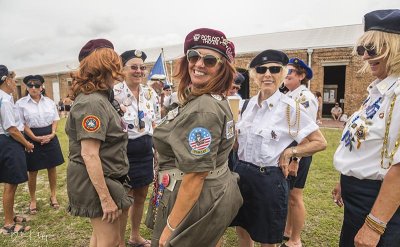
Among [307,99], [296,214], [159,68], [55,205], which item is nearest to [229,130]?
[307,99]

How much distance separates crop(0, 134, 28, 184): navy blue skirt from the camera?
13.3ft

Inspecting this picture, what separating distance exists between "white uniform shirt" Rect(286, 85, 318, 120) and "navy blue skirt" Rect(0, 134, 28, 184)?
163 inches

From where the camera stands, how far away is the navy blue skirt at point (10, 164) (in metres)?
4.05

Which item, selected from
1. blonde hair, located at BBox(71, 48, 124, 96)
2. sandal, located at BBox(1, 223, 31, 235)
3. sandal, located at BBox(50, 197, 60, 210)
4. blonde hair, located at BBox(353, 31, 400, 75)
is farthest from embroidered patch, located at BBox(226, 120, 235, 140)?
sandal, located at BBox(50, 197, 60, 210)

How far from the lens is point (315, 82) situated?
17.5m

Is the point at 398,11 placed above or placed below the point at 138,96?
above

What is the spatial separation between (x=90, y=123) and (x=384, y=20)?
2.15 meters

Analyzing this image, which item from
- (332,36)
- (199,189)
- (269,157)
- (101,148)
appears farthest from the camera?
(332,36)

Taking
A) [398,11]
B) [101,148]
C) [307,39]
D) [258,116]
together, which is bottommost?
[101,148]

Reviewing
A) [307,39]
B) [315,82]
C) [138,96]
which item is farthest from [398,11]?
[307,39]

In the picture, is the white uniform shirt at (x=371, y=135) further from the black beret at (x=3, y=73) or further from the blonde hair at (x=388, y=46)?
the black beret at (x=3, y=73)

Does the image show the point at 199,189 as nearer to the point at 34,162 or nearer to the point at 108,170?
the point at 108,170

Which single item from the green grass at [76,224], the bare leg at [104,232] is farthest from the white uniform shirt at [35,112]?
the bare leg at [104,232]

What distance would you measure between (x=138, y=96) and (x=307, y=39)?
747 inches
